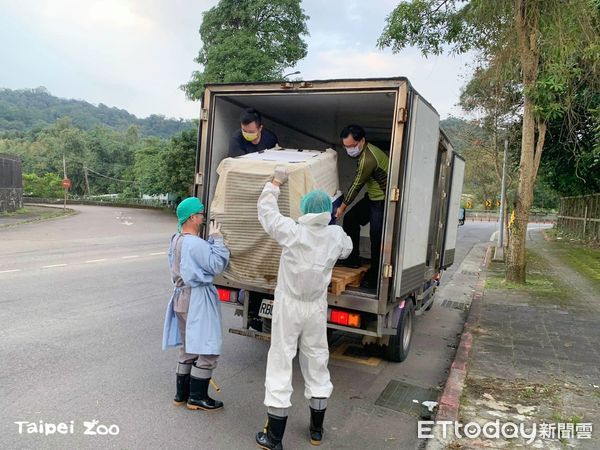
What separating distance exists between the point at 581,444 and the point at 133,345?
4238 mm

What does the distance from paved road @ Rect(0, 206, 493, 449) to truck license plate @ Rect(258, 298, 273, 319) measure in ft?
2.03

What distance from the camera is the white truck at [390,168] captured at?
13.5 ft

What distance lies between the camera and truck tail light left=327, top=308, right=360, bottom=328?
4.25 m

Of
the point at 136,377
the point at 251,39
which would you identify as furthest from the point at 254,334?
the point at 251,39

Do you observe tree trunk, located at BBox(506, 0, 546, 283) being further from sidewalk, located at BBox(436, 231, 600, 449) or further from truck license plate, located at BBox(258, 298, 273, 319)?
truck license plate, located at BBox(258, 298, 273, 319)

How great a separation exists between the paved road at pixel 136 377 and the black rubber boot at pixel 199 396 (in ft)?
0.24

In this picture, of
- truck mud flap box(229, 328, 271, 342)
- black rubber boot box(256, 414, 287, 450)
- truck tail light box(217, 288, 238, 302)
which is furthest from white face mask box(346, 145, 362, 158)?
black rubber boot box(256, 414, 287, 450)

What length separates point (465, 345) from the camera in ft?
18.9

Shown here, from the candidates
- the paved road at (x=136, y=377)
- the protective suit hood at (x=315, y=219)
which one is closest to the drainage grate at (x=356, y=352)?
the paved road at (x=136, y=377)

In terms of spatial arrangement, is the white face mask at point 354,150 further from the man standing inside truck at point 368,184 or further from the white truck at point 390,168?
the white truck at point 390,168

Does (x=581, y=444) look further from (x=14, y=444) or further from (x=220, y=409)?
(x=14, y=444)
